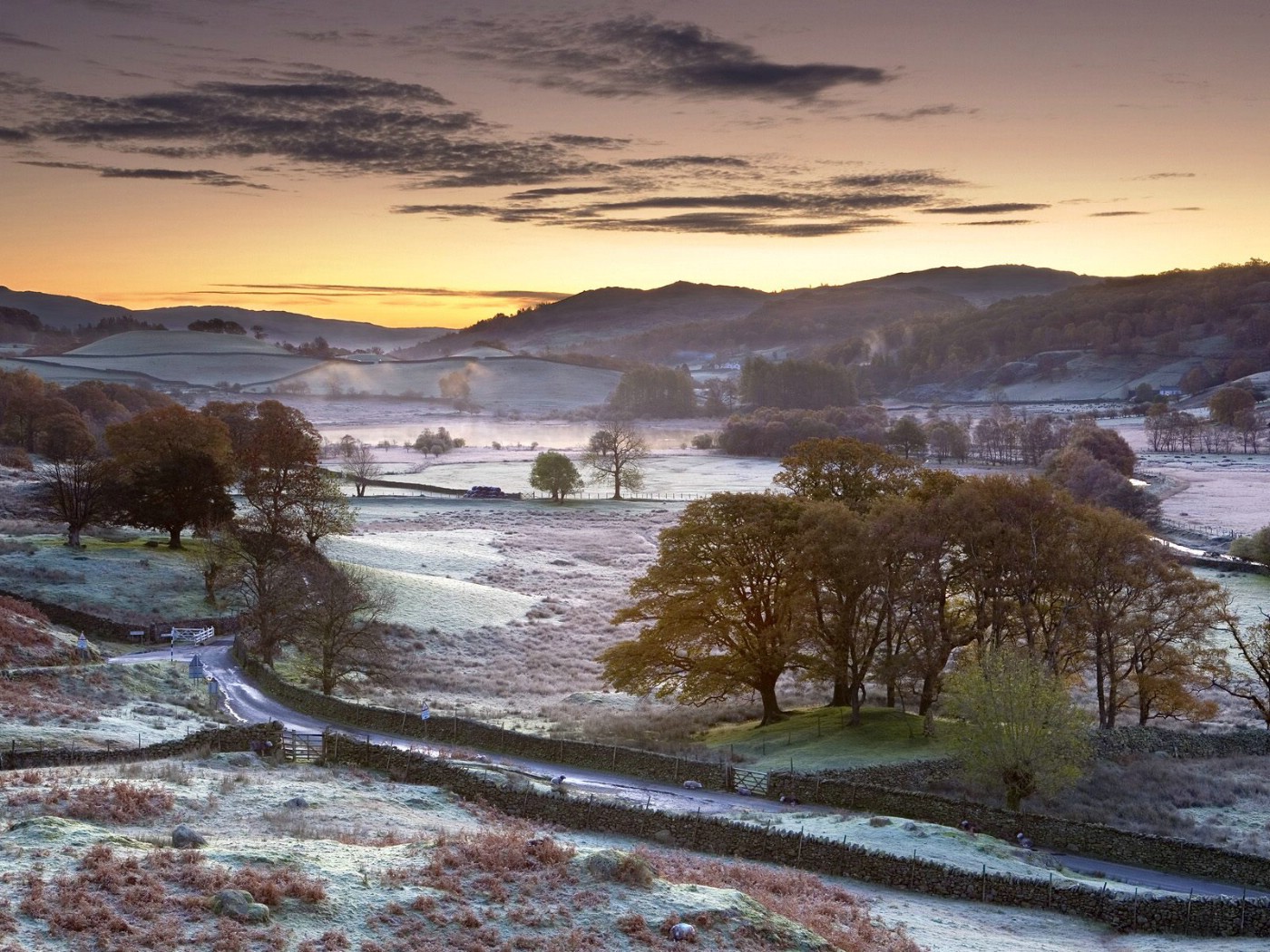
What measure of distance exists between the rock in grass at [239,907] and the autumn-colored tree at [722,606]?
30685mm

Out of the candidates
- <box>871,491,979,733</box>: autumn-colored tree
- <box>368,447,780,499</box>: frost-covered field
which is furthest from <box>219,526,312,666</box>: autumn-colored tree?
<box>368,447,780,499</box>: frost-covered field

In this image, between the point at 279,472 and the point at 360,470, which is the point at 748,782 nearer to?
the point at 279,472

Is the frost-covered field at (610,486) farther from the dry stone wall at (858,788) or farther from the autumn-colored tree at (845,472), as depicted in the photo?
the dry stone wall at (858,788)

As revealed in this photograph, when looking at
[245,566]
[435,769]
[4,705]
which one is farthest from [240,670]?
[435,769]

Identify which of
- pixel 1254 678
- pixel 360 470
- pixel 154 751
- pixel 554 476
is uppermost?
pixel 360 470

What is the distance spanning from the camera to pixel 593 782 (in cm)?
4084

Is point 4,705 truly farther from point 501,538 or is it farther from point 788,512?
point 501,538

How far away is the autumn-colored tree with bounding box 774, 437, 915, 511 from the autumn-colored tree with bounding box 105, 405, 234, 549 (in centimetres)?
3943

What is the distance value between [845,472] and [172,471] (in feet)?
143

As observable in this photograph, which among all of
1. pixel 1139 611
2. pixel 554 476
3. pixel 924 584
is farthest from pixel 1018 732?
pixel 554 476

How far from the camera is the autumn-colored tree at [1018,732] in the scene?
128ft

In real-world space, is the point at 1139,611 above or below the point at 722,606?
above

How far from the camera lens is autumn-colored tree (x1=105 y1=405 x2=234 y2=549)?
2965 inches

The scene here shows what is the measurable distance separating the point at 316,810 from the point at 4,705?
48.7 ft
